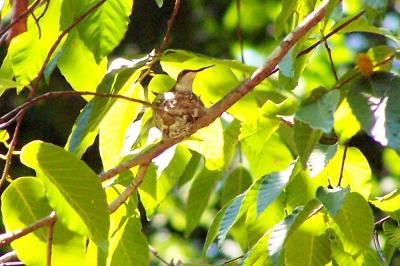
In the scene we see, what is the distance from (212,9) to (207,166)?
3.57 m

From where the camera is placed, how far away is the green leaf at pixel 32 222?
1.55 meters

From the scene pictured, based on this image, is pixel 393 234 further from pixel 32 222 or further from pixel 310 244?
pixel 32 222

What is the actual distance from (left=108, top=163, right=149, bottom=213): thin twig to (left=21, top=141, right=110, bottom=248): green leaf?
0.54ft

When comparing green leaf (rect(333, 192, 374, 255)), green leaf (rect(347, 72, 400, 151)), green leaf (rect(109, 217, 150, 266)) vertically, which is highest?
green leaf (rect(347, 72, 400, 151))

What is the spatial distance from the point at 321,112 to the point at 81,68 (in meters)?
0.58

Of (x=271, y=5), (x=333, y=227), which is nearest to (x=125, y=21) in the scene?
(x=333, y=227)

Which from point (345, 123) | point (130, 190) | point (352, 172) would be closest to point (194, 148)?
point (130, 190)

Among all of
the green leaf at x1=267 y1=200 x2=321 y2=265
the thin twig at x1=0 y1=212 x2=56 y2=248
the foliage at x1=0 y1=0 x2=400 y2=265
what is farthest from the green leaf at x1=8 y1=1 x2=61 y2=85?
the green leaf at x1=267 y1=200 x2=321 y2=265

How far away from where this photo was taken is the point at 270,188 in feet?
4.79

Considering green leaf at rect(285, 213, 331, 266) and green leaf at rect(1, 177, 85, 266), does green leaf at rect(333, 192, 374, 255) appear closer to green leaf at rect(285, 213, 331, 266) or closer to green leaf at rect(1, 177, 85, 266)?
green leaf at rect(285, 213, 331, 266)

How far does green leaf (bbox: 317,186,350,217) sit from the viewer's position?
1.33 metres

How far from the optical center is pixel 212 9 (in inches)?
207

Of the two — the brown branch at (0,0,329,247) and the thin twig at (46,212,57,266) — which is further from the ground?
the brown branch at (0,0,329,247)

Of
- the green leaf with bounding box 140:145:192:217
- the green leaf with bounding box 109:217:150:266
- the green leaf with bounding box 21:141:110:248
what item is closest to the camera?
the green leaf with bounding box 21:141:110:248
